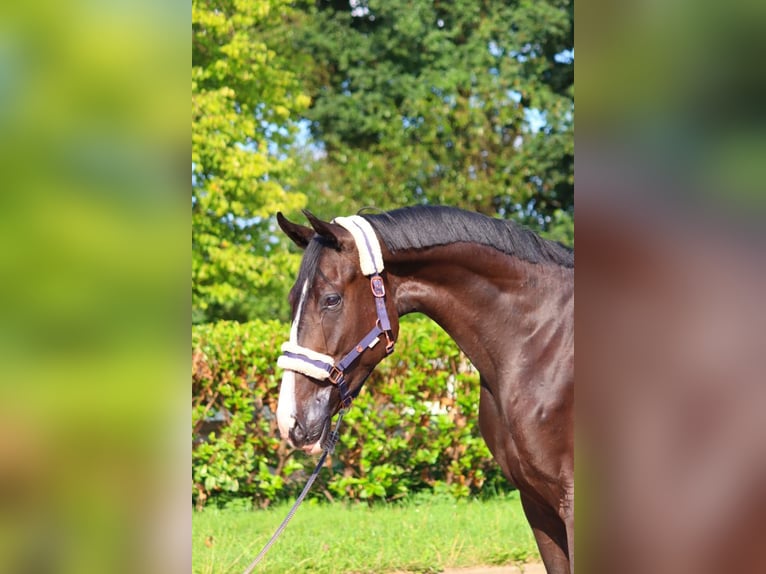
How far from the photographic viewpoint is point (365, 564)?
4.87m

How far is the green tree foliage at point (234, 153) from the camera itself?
1038 centimetres

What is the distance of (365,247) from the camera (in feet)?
9.50

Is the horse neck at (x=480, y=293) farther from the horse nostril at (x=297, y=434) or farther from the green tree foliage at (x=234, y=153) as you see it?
the green tree foliage at (x=234, y=153)

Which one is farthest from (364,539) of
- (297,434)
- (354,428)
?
(297,434)

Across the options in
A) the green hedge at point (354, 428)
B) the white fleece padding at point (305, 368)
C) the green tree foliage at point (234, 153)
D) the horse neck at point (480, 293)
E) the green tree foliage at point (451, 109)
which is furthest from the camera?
the green tree foliage at point (451, 109)

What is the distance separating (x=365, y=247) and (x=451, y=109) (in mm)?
12508

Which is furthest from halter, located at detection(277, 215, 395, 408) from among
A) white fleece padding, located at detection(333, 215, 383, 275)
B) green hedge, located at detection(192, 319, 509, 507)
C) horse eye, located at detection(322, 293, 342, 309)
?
green hedge, located at detection(192, 319, 509, 507)

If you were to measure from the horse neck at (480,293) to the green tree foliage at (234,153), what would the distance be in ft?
23.9

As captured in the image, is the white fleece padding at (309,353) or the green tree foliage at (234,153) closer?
the white fleece padding at (309,353)

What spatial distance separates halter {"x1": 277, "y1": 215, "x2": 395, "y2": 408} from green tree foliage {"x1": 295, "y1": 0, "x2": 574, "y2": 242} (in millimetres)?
11983

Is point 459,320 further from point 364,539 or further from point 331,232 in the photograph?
point 364,539

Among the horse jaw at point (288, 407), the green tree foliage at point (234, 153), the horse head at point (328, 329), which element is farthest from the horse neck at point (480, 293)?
the green tree foliage at point (234, 153)
